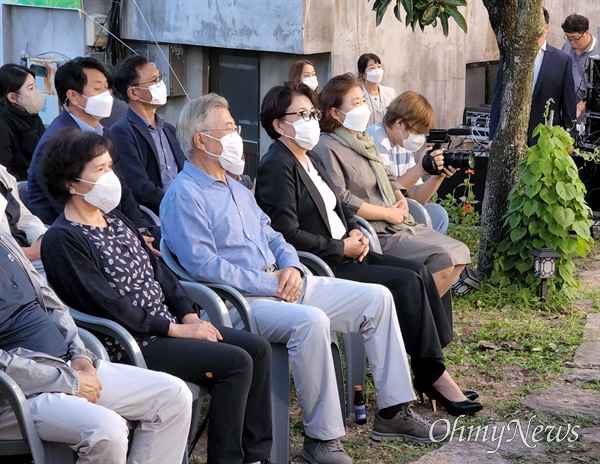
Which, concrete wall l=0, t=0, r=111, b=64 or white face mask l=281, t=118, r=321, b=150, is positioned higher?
concrete wall l=0, t=0, r=111, b=64

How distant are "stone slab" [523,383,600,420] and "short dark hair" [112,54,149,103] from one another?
2926 millimetres

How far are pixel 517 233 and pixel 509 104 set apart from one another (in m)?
0.87

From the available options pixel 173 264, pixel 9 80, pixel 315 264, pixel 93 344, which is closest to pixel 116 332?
pixel 93 344

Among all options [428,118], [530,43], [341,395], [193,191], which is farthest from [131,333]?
[530,43]

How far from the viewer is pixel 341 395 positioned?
4.79 meters

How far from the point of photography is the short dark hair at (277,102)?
524cm

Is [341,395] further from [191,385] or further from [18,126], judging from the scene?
[18,126]

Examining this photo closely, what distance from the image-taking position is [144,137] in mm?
6074

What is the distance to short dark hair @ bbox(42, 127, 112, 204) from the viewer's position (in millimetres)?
4066

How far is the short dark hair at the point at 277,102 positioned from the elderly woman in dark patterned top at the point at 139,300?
124 centimetres

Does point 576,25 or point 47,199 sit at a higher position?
point 576,25

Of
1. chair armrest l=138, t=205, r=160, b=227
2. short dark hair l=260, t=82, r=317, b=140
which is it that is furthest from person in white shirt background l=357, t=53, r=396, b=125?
short dark hair l=260, t=82, r=317, b=140

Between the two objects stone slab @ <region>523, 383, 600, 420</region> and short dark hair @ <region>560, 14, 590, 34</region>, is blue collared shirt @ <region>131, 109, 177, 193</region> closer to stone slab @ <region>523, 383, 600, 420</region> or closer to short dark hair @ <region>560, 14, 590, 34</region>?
stone slab @ <region>523, 383, 600, 420</region>

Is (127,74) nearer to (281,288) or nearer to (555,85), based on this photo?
(281,288)
